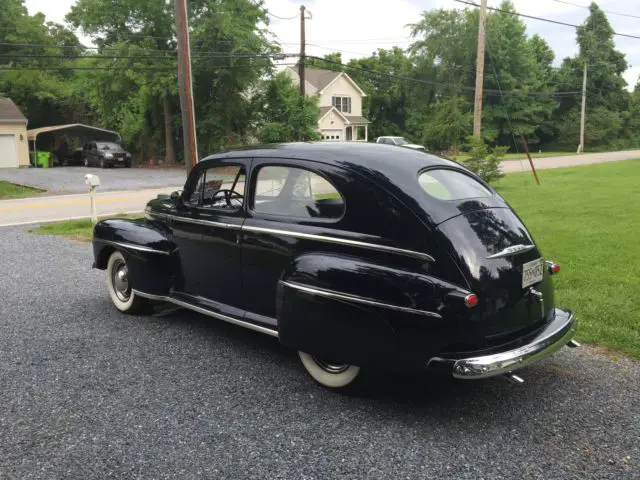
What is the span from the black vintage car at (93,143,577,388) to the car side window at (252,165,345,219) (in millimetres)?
10

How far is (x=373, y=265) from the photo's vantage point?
3.45 metres

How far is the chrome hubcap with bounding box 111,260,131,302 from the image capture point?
5.66 meters

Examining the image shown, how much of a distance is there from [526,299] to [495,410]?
0.73m

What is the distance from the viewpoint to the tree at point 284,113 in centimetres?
3153

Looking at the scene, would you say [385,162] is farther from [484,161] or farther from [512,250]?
[484,161]

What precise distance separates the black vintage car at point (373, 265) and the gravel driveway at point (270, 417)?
36 centimetres

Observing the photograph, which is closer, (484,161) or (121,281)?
(121,281)

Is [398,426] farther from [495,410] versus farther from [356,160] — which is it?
[356,160]

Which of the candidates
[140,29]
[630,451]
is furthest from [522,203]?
[140,29]

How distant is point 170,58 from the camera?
33219 mm

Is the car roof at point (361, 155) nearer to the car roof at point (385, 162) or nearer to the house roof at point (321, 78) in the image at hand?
the car roof at point (385, 162)

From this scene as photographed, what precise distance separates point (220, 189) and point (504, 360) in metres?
2.74

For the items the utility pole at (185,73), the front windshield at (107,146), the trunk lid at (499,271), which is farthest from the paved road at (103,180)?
the trunk lid at (499,271)

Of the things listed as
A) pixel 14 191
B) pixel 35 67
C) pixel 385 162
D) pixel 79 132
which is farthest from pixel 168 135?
pixel 385 162
